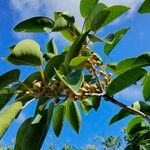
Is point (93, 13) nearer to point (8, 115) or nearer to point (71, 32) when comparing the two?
point (71, 32)

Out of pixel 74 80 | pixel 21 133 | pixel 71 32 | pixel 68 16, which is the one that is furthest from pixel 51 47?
pixel 74 80

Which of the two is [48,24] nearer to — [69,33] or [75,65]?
[69,33]

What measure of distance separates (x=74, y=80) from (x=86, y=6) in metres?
0.50

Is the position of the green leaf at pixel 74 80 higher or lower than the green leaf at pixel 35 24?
lower

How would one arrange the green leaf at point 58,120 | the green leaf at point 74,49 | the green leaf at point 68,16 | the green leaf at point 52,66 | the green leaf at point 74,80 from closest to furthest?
the green leaf at point 74,80, the green leaf at point 74,49, the green leaf at point 52,66, the green leaf at point 68,16, the green leaf at point 58,120

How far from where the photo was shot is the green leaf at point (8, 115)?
1.89 metres

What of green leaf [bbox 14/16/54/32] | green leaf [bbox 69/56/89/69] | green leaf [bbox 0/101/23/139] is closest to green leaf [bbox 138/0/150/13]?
green leaf [bbox 69/56/89/69]

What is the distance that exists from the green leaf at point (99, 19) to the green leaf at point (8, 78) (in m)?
0.39

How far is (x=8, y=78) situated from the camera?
82.1 inches

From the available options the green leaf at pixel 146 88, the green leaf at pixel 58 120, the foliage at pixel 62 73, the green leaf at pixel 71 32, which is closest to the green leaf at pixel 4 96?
the foliage at pixel 62 73

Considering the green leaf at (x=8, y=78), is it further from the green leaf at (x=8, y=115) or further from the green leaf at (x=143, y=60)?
the green leaf at (x=143, y=60)

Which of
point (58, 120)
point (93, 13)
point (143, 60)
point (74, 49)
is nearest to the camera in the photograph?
point (74, 49)

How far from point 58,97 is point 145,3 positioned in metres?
0.53

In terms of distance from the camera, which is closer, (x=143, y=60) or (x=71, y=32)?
(x=143, y=60)
